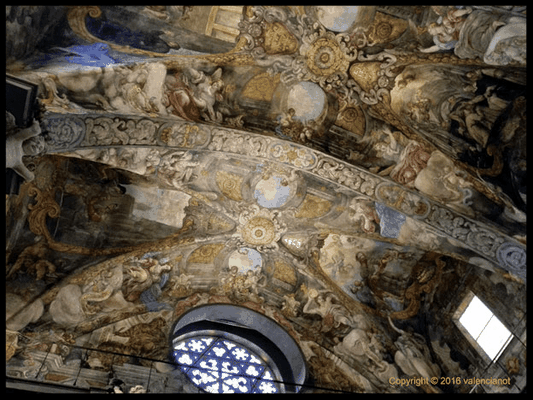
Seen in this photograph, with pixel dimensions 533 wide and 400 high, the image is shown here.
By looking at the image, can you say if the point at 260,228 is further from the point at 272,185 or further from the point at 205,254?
the point at 205,254

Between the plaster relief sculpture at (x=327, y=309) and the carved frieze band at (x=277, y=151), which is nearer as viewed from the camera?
the carved frieze band at (x=277, y=151)

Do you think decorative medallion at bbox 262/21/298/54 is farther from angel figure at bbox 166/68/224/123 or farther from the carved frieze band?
the carved frieze band

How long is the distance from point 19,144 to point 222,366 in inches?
235

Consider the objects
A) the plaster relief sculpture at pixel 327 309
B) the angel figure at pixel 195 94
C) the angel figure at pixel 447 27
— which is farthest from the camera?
the plaster relief sculpture at pixel 327 309

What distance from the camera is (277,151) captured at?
384 inches

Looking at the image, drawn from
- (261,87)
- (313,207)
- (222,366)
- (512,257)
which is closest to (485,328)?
(512,257)

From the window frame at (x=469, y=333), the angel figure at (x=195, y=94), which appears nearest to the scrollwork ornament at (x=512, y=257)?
the window frame at (x=469, y=333)

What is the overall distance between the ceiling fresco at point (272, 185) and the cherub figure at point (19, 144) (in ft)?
0.11

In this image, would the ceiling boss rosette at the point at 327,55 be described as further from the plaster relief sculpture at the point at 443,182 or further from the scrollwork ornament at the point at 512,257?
the scrollwork ornament at the point at 512,257

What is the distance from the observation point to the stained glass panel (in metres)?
10.4

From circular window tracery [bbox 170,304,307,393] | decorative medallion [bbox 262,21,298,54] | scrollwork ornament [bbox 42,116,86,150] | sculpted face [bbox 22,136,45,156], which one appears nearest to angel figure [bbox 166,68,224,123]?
decorative medallion [bbox 262,21,298,54]

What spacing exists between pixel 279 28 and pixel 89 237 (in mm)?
5305

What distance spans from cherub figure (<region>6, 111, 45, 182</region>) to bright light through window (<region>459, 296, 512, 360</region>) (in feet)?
25.8

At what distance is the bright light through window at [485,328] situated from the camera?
8.98 m
